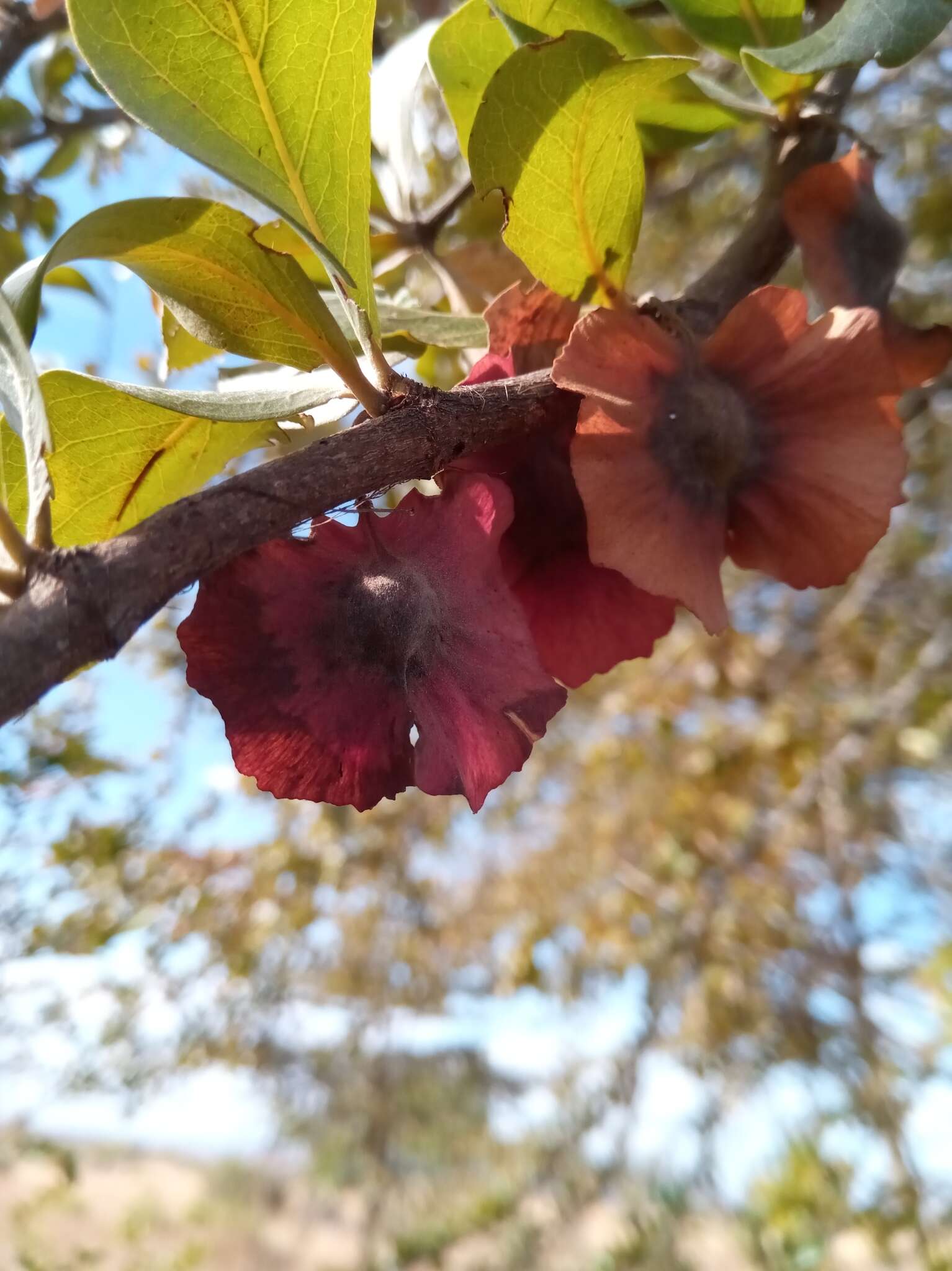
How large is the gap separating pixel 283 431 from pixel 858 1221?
7.44ft

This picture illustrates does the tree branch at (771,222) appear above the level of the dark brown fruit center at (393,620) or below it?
below

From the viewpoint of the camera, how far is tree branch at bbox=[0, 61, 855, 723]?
268 mm

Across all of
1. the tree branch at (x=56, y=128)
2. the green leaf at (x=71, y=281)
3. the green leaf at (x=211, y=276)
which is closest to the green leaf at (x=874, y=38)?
the green leaf at (x=211, y=276)

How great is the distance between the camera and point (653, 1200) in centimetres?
249

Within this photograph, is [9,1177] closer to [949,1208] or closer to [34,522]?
[949,1208]

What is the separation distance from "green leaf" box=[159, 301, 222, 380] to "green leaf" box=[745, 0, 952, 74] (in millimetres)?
407

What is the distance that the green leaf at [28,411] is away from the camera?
34 cm

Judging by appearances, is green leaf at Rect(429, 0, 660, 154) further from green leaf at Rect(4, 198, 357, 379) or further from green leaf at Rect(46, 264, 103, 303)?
green leaf at Rect(46, 264, 103, 303)

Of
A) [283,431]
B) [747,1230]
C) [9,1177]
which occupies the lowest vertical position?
[747,1230]

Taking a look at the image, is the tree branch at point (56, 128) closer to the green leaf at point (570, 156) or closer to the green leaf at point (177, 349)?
the green leaf at point (177, 349)

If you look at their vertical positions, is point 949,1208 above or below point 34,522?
below

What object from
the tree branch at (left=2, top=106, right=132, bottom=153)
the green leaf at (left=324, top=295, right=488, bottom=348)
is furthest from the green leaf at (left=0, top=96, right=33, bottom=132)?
the green leaf at (left=324, top=295, right=488, bottom=348)

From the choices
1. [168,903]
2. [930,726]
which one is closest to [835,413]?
[930,726]

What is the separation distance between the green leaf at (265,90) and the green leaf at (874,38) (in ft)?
0.71
